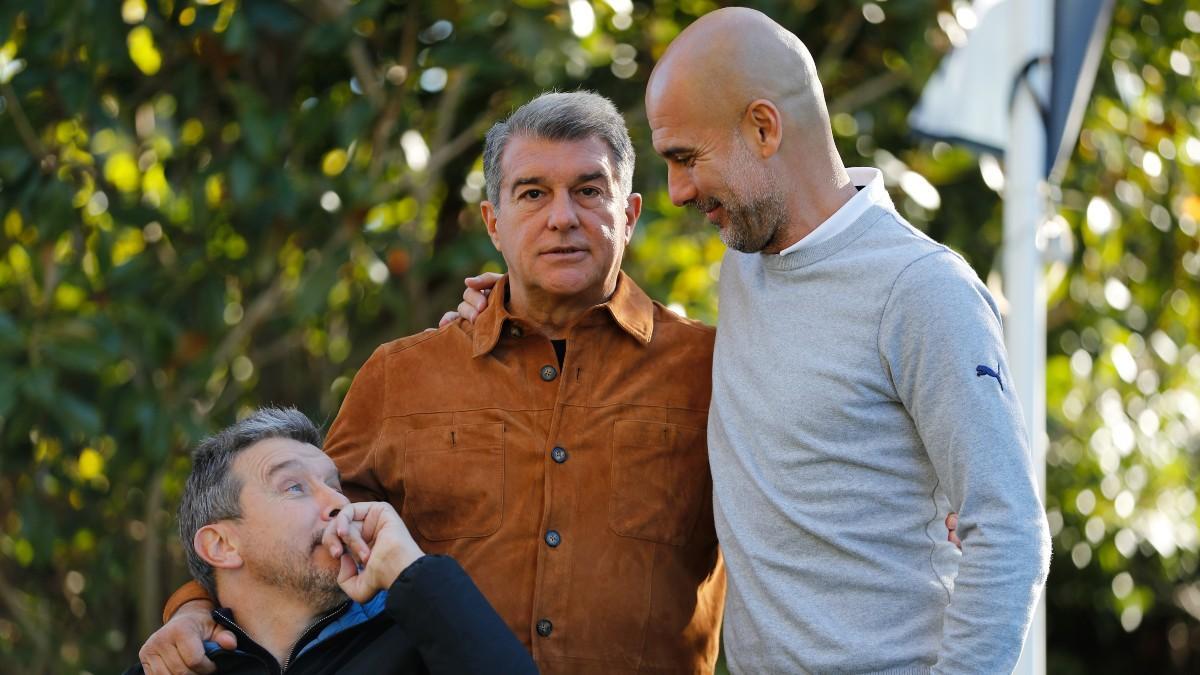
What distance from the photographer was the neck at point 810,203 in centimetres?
216

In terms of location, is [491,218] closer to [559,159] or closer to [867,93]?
[559,159]

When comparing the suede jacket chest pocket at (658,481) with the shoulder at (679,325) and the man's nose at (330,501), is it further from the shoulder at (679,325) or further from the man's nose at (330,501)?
the man's nose at (330,501)

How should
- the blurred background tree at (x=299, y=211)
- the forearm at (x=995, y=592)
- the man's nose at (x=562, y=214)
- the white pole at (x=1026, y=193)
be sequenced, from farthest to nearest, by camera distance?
the blurred background tree at (x=299, y=211), the white pole at (x=1026, y=193), the man's nose at (x=562, y=214), the forearm at (x=995, y=592)

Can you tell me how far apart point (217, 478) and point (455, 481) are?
0.39m

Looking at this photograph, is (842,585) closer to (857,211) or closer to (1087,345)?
(857,211)

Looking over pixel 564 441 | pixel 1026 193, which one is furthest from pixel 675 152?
pixel 1026 193

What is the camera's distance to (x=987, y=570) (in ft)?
6.25

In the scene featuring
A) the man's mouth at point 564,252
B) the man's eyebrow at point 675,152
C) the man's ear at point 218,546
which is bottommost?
the man's ear at point 218,546

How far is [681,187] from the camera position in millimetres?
2182

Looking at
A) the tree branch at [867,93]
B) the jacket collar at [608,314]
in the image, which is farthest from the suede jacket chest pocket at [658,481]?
the tree branch at [867,93]

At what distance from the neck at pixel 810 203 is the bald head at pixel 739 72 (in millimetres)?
81

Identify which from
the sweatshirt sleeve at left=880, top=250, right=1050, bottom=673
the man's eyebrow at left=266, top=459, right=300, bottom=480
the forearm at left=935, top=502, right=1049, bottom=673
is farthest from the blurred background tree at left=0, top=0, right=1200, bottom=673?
the forearm at left=935, top=502, right=1049, bottom=673

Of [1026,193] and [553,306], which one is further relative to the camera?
[1026,193]

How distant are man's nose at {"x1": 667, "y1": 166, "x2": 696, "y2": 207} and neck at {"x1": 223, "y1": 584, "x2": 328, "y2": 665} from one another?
877mm
